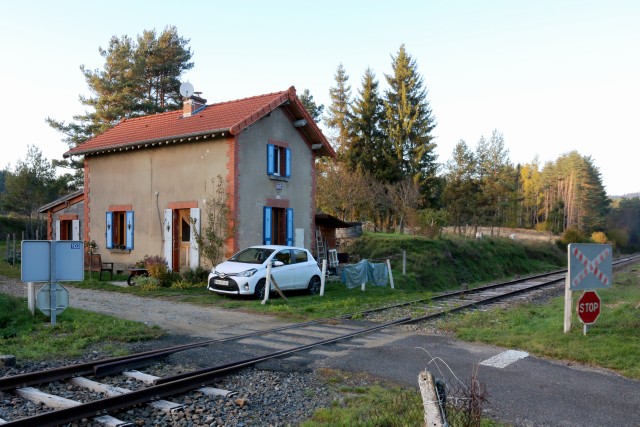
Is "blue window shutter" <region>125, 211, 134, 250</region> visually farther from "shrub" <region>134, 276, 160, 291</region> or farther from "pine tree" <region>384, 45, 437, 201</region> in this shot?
"pine tree" <region>384, 45, 437, 201</region>

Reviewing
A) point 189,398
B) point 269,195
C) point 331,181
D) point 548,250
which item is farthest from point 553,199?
point 189,398

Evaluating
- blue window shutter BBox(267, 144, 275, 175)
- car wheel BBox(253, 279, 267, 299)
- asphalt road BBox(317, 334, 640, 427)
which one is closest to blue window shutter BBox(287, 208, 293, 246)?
blue window shutter BBox(267, 144, 275, 175)

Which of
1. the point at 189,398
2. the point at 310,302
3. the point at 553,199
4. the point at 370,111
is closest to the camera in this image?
the point at 189,398

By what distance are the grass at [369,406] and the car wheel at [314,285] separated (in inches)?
361

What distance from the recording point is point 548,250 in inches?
1710

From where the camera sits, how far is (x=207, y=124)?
1930 centimetres

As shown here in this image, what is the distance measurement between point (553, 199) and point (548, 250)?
40.4m

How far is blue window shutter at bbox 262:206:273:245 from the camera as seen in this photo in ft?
63.7

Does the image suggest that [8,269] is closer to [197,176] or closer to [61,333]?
[197,176]

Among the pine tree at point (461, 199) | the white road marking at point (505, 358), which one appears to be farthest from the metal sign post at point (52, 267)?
the pine tree at point (461, 199)

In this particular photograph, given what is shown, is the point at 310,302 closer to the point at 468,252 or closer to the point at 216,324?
the point at 216,324

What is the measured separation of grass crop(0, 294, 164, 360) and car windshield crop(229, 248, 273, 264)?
505 cm

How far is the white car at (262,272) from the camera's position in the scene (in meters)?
14.3

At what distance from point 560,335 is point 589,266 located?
1.40 meters
